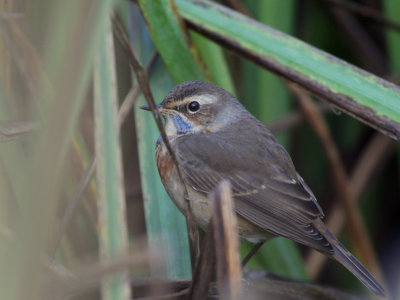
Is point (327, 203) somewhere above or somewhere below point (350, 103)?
below

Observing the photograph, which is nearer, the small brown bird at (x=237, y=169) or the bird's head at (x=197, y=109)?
the small brown bird at (x=237, y=169)

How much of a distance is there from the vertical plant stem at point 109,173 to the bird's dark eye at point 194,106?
981mm

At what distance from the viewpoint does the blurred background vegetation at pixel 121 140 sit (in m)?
1.44

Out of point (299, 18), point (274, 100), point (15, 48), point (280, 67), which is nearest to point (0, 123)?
point (15, 48)

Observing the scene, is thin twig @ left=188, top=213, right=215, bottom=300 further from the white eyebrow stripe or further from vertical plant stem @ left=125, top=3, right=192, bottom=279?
the white eyebrow stripe

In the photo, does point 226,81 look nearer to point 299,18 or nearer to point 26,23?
point 26,23

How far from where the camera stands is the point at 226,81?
3.20 m

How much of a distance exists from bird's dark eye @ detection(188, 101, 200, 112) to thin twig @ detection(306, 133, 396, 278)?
148 centimetres

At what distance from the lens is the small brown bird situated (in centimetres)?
289

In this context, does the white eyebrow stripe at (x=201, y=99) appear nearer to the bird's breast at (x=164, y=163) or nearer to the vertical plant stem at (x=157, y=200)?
the vertical plant stem at (x=157, y=200)

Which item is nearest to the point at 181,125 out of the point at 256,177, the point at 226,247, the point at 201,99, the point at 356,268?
the point at 201,99

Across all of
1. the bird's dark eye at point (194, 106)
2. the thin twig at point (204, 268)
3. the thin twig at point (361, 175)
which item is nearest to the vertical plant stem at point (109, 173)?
the thin twig at point (204, 268)

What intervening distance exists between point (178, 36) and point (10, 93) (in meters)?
0.84

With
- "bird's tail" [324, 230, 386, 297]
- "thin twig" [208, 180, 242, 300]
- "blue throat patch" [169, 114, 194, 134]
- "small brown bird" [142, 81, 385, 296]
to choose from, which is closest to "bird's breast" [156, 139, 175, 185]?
"small brown bird" [142, 81, 385, 296]
